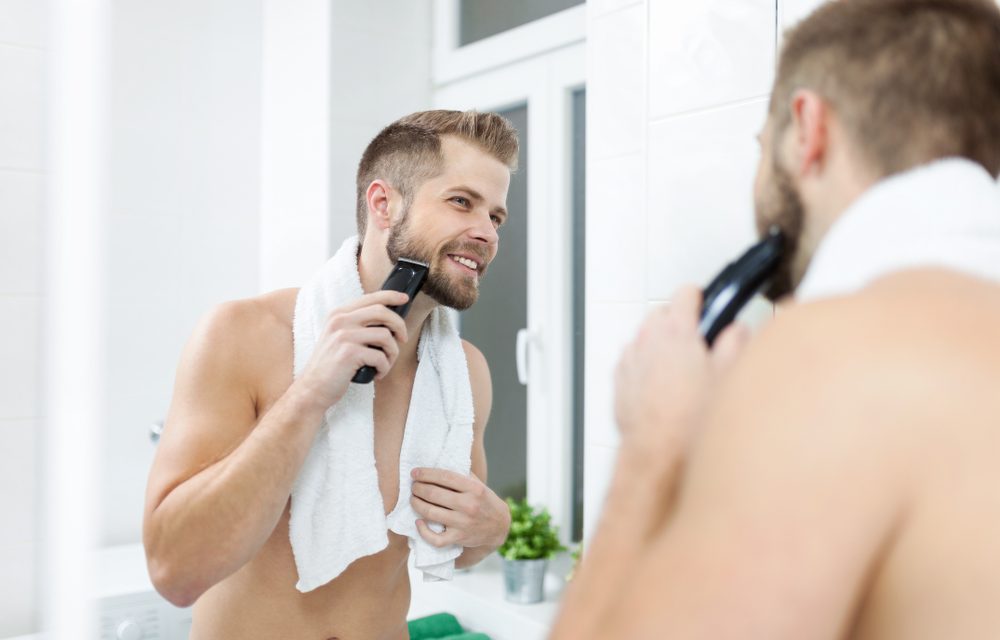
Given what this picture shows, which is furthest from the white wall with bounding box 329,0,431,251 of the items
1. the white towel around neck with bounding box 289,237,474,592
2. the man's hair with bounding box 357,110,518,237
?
the white towel around neck with bounding box 289,237,474,592

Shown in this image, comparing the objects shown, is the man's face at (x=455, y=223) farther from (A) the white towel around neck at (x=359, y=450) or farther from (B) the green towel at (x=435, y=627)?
(B) the green towel at (x=435, y=627)

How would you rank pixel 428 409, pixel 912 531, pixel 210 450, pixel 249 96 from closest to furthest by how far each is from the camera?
pixel 912 531, pixel 210 450, pixel 428 409, pixel 249 96

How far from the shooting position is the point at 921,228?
0.34 metres

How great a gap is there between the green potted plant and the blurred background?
0.10ft

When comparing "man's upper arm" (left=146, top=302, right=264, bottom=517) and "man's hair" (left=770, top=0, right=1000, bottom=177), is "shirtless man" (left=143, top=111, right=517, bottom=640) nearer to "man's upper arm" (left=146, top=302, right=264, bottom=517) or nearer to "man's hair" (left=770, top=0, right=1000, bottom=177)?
"man's upper arm" (left=146, top=302, right=264, bottom=517)

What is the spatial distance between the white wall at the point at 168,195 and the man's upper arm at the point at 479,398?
335mm

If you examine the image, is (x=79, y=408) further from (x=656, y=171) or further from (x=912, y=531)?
(x=656, y=171)

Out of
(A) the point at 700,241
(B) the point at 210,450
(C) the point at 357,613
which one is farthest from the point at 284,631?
(A) the point at 700,241

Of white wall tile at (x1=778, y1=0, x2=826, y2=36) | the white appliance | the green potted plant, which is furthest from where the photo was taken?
the green potted plant

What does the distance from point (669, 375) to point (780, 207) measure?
0.36ft

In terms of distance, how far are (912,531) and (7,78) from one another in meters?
0.50

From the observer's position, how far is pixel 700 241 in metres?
0.71

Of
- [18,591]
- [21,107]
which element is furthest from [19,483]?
[21,107]

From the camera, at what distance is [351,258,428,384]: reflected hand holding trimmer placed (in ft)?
2.31
